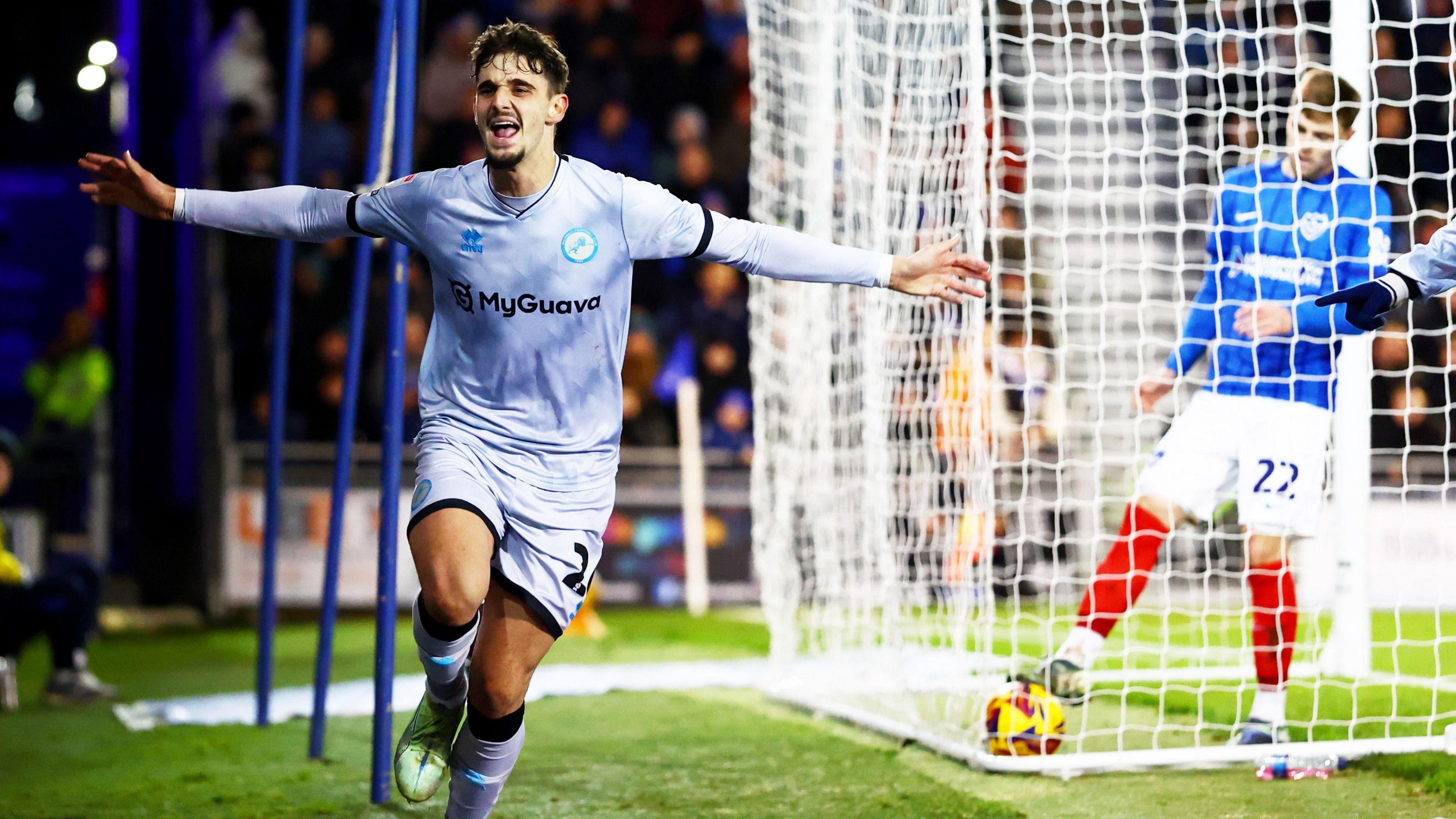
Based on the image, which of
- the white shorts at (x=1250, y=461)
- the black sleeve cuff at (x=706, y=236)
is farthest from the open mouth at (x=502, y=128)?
the white shorts at (x=1250, y=461)

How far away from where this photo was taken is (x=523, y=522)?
3807mm

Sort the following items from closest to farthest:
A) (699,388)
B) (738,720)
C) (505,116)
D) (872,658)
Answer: (505,116), (738,720), (872,658), (699,388)

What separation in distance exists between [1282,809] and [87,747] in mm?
4441

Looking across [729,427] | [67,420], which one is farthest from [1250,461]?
[67,420]

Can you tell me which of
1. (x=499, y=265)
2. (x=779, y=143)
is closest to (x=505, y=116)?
(x=499, y=265)

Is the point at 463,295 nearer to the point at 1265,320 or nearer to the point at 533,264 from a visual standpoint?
the point at 533,264

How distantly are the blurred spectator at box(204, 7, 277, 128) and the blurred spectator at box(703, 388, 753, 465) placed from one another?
4.30 m

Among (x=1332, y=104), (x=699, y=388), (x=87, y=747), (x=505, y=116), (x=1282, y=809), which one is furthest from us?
(x=699, y=388)

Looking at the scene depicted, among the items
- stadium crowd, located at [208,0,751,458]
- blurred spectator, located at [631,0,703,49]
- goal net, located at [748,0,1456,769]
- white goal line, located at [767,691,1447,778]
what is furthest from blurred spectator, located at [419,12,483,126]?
white goal line, located at [767,691,1447,778]

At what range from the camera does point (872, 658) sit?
671cm

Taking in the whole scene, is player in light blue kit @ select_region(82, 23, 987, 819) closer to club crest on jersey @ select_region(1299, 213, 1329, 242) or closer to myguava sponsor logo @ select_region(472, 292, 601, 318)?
myguava sponsor logo @ select_region(472, 292, 601, 318)

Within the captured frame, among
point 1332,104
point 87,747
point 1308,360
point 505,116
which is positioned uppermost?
point 1332,104

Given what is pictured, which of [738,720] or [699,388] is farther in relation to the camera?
[699,388]

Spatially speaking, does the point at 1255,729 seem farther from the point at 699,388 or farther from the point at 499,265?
the point at 699,388
